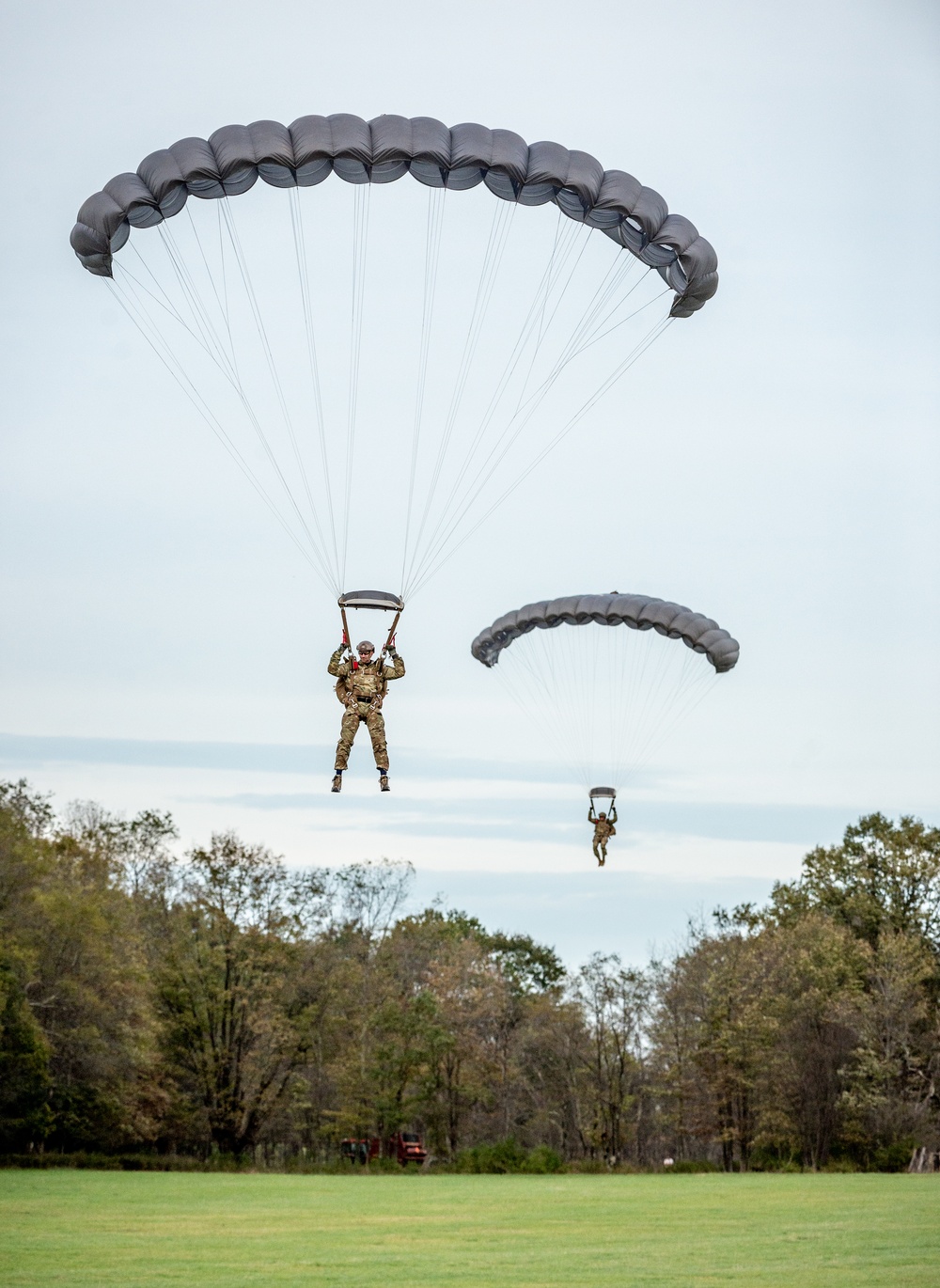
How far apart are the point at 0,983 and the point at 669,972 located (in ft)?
96.8

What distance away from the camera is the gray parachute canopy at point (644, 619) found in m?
28.6

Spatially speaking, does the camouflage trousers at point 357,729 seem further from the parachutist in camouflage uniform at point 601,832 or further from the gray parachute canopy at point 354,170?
the parachutist in camouflage uniform at point 601,832

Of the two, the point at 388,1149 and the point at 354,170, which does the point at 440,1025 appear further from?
the point at 354,170

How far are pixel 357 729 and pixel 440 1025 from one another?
40.9 m

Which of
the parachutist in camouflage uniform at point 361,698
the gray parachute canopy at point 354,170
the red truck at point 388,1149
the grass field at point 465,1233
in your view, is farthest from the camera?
the red truck at point 388,1149

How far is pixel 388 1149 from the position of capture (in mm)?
56281

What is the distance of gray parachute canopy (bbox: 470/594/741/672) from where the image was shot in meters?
28.6

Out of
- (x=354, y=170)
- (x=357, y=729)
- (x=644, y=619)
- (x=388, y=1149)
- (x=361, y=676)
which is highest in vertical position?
(x=354, y=170)

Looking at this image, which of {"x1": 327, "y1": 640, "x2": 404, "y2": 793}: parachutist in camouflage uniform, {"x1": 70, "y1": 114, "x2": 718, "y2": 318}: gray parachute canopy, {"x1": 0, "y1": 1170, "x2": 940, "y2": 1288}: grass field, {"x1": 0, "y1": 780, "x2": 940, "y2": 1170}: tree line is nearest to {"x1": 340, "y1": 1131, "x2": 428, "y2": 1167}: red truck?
{"x1": 0, "y1": 780, "x2": 940, "y2": 1170}: tree line

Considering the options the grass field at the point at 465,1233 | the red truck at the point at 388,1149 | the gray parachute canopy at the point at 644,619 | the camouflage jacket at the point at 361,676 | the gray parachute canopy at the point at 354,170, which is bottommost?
the red truck at the point at 388,1149

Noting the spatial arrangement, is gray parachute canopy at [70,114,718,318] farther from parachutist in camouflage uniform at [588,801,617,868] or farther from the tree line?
the tree line

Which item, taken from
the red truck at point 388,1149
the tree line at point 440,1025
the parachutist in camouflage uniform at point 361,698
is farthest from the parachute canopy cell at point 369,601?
the red truck at point 388,1149

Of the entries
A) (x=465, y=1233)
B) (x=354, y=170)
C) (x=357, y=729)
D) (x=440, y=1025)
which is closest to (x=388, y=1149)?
(x=440, y=1025)

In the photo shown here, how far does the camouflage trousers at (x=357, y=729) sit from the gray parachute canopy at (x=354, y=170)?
6.13 metres
